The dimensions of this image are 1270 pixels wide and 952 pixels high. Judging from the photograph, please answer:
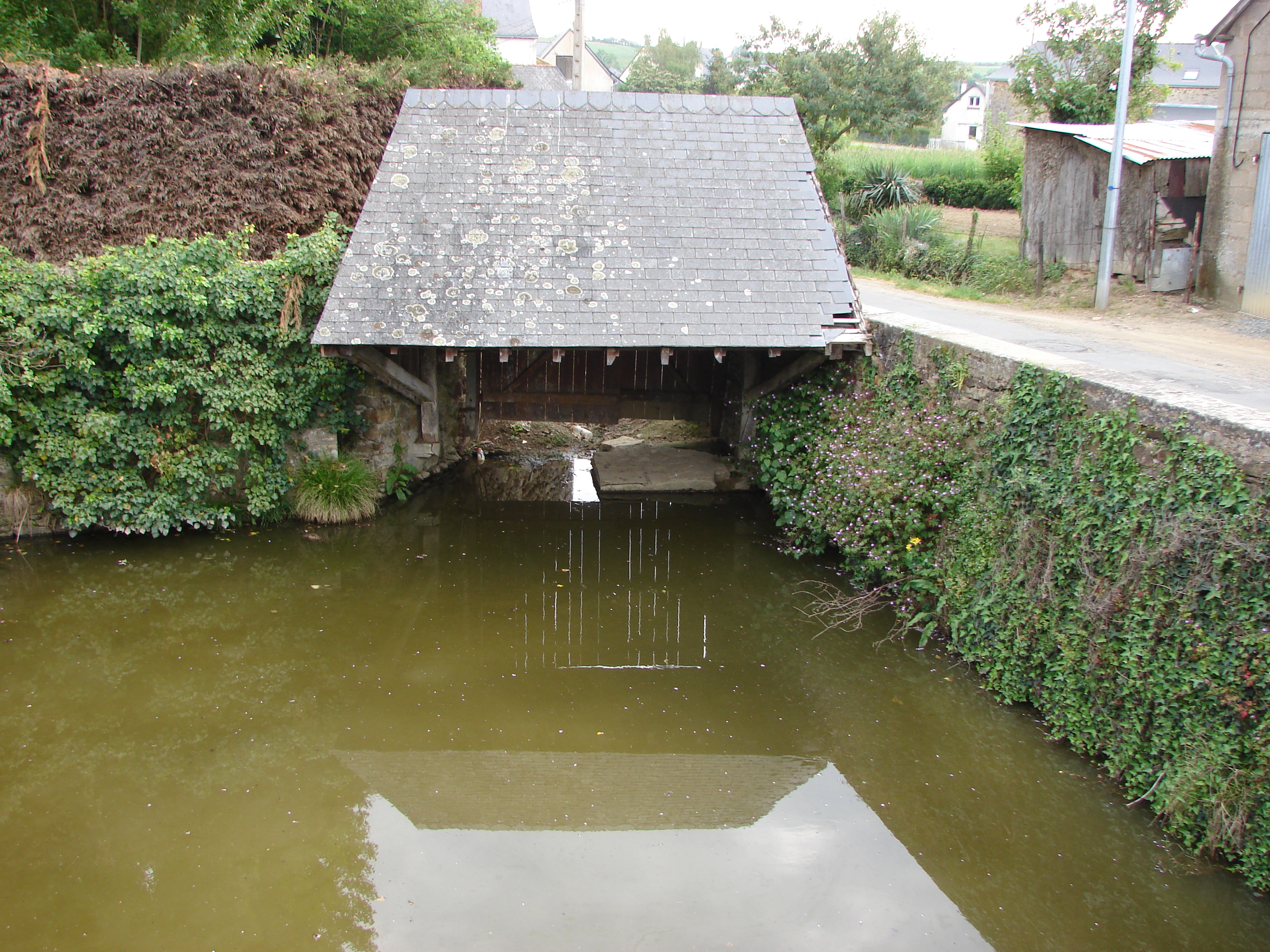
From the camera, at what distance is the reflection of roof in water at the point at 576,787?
4.91 meters

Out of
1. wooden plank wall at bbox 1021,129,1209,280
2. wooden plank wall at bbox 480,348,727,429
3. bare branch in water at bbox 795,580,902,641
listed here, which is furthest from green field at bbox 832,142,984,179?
bare branch in water at bbox 795,580,902,641

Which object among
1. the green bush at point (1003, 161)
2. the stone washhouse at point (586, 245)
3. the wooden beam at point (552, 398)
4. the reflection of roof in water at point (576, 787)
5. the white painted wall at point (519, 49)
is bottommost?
the reflection of roof in water at point (576, 787)

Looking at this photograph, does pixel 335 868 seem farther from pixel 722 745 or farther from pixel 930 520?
pixel 930 520

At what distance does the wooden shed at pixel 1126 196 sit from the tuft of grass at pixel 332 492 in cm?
1022

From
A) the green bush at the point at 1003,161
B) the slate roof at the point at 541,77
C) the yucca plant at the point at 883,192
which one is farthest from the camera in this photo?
the slate roof at the point at 541,77

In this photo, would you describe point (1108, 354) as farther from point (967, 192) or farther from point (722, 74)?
point (722, 74)

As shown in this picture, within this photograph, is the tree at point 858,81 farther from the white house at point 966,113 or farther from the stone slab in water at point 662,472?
the white house at point 966,113

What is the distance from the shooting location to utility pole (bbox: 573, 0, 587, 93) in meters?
12.7

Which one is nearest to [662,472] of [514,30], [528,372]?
[528,372]

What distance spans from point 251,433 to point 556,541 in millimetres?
3221

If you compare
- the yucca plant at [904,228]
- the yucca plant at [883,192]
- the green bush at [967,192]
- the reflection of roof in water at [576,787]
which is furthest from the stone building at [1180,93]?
the reflection of roof in water at [576,787]

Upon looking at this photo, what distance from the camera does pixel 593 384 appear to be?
10.8 meters

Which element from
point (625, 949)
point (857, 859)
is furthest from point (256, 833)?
point (857, 859)

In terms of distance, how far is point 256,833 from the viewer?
4691 mm
